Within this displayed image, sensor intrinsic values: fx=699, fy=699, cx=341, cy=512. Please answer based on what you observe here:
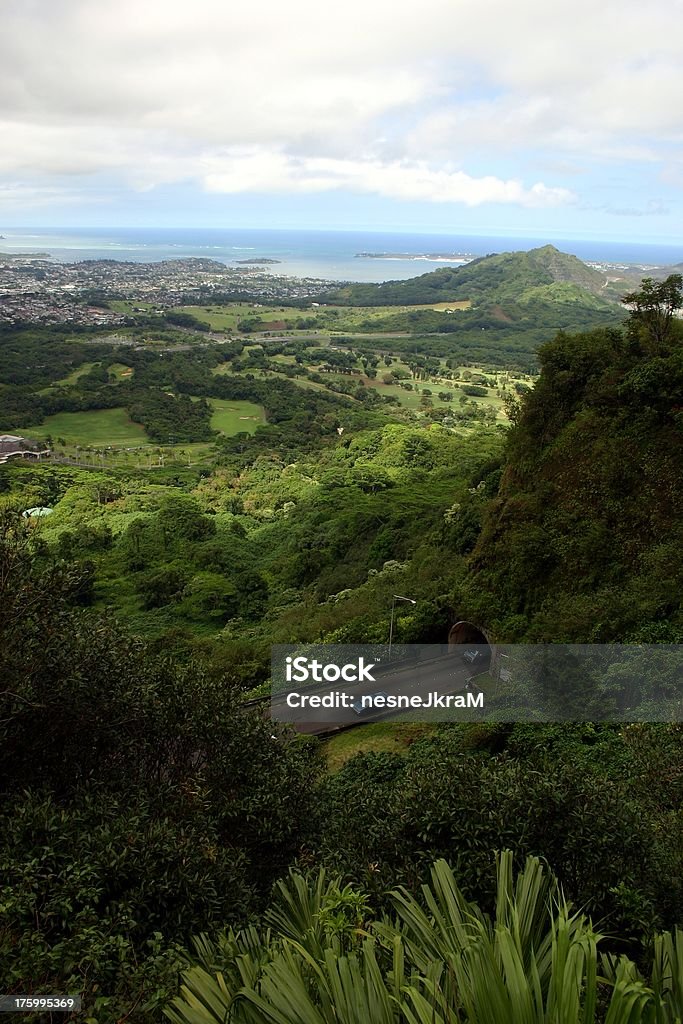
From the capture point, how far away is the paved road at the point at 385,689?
13.1 m

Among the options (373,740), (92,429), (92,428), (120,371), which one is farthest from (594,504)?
(120,371)

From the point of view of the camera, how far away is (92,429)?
170 ft

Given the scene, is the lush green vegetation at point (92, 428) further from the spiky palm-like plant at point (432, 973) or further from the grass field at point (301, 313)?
the spiky palm-like plant at point (432, 973)

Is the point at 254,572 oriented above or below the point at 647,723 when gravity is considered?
below

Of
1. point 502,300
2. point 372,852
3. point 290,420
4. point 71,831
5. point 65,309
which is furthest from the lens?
point 502,300

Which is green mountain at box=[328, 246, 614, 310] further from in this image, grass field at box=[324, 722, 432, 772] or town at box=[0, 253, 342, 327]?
grass field at box=[324, 722, 432, 772]

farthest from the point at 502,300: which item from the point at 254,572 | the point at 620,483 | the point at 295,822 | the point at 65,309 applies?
the point at 295,822

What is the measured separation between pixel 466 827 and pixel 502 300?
110m

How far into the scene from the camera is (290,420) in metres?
54.0

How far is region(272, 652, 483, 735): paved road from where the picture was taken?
13.1m

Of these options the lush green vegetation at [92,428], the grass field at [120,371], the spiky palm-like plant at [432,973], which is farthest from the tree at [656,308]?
the grass field at [120,371]

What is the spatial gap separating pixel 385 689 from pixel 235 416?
4575cm

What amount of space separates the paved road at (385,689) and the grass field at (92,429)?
1549 inches

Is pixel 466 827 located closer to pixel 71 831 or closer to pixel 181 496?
pixel 71 831
